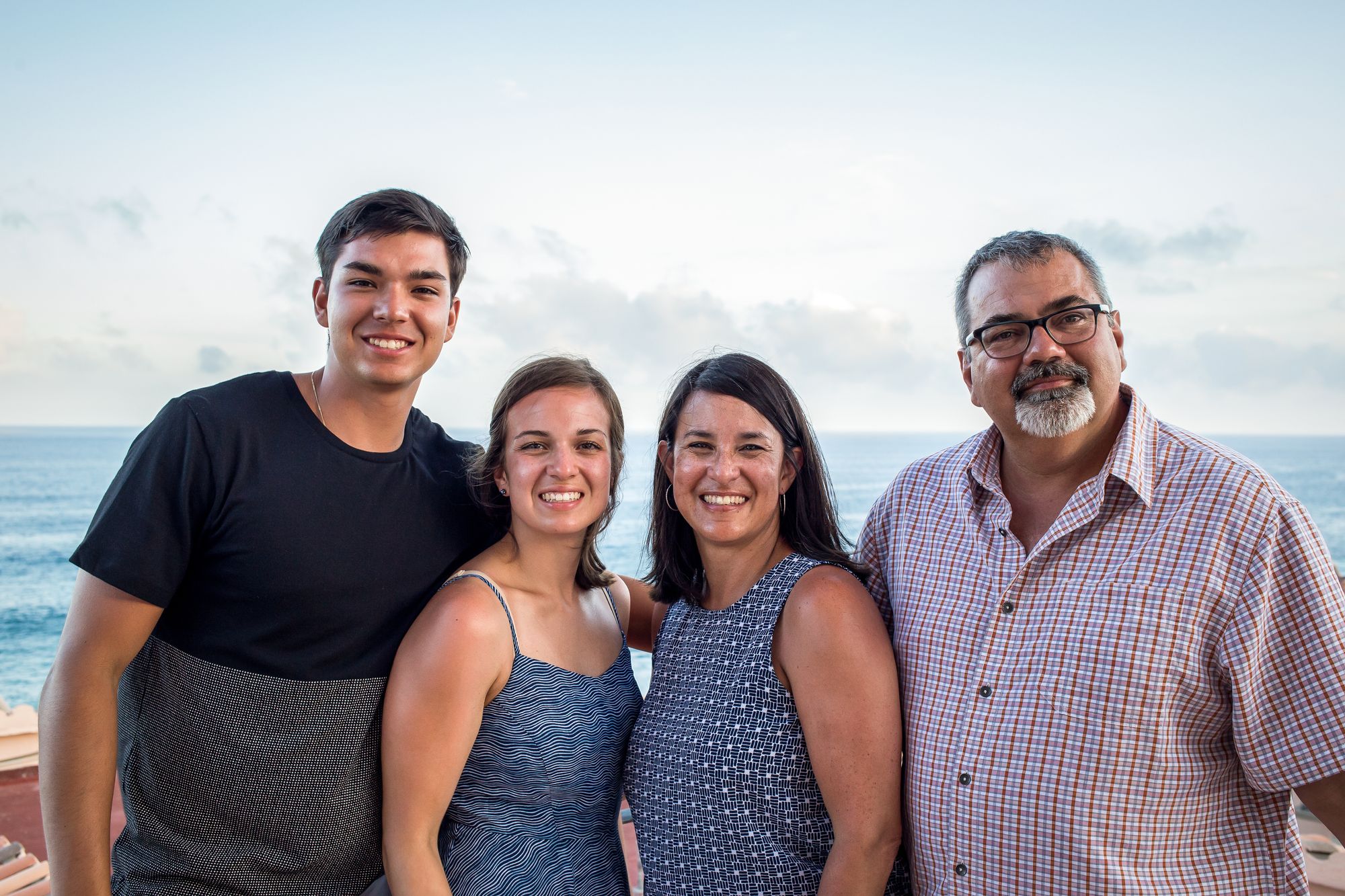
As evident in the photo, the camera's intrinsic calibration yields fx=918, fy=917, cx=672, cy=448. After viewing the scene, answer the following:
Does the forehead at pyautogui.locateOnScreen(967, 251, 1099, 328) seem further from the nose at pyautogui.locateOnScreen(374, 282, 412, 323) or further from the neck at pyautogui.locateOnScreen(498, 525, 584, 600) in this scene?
the nose at pyautogui.locateOnScreen(374, 282, 412, 323)

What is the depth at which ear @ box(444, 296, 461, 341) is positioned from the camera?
2.83 meters

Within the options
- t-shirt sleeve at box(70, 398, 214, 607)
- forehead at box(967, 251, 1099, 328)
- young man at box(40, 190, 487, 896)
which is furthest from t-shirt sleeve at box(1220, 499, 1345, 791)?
t-shirt sleeve at box(70, 398, 214, 607)

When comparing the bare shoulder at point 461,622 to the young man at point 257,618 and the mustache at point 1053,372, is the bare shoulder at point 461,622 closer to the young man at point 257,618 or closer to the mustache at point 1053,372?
the young man at point 257,618

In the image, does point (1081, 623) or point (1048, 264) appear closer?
point (1081, 623)

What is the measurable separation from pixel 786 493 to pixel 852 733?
0.81m

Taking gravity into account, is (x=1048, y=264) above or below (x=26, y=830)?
above

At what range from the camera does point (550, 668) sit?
271cm

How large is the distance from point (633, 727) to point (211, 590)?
1.26 meters

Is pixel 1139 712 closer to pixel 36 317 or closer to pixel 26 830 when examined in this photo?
pixel 26 830

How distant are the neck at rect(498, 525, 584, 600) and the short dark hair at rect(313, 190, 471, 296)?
2.72ft

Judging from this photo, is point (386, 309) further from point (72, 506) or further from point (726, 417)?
point (72, 506)

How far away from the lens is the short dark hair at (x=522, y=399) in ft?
9.48

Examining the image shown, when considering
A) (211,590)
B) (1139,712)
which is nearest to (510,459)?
(211,590)

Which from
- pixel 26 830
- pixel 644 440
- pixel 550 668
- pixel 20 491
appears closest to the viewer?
pixel 550 668
